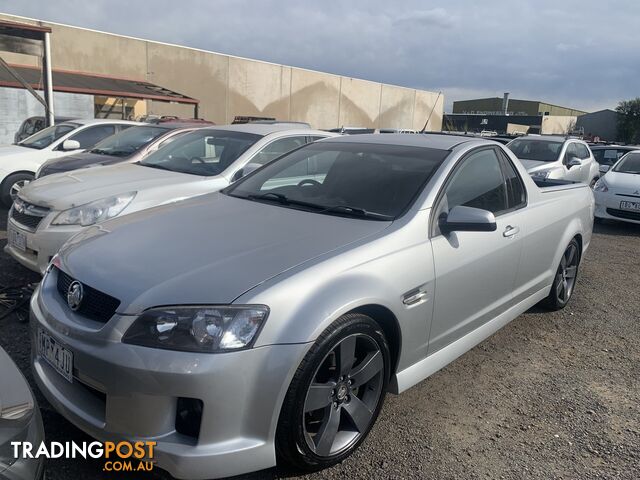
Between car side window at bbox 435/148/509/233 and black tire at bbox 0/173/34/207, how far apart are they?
7.32 meters

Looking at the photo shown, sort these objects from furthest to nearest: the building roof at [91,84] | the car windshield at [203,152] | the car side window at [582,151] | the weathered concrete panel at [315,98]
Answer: the weathered concrete panel at [315,98]
the building roof at [91,84]
the car side window at [582,151]
the car windshield at [203,152]

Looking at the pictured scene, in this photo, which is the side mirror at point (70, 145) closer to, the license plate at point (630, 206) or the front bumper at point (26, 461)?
the front bumper at point (26, 461)

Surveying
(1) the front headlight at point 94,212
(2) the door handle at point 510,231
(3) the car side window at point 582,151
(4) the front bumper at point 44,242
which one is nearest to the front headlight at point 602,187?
(3) the car side window at point 582,151

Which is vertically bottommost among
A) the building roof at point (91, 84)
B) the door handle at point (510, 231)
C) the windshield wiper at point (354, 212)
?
the door handle at point (510, 231)

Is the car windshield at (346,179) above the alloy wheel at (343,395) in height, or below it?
above

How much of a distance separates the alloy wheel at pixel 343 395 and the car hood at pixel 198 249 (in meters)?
0.49

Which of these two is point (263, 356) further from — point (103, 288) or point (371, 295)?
point (103, 288)

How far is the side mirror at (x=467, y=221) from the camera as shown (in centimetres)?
292

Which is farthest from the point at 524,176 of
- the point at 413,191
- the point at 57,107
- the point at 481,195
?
the point at 57,107

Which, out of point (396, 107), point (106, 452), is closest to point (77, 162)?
point (106, 452)

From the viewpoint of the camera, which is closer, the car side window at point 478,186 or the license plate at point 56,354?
the license plate at point 56,354

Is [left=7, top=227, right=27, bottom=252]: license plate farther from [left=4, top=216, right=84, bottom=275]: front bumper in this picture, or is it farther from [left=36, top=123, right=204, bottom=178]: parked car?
[left=36, top=123, right=204, bottom=178]: parked car

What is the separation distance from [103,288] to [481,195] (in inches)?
96.6

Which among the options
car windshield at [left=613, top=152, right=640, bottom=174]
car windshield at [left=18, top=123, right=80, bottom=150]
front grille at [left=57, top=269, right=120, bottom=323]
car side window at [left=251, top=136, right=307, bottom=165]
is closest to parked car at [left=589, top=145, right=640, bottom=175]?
car windshield at [left=613, top=152, right=640, bottom=174]
